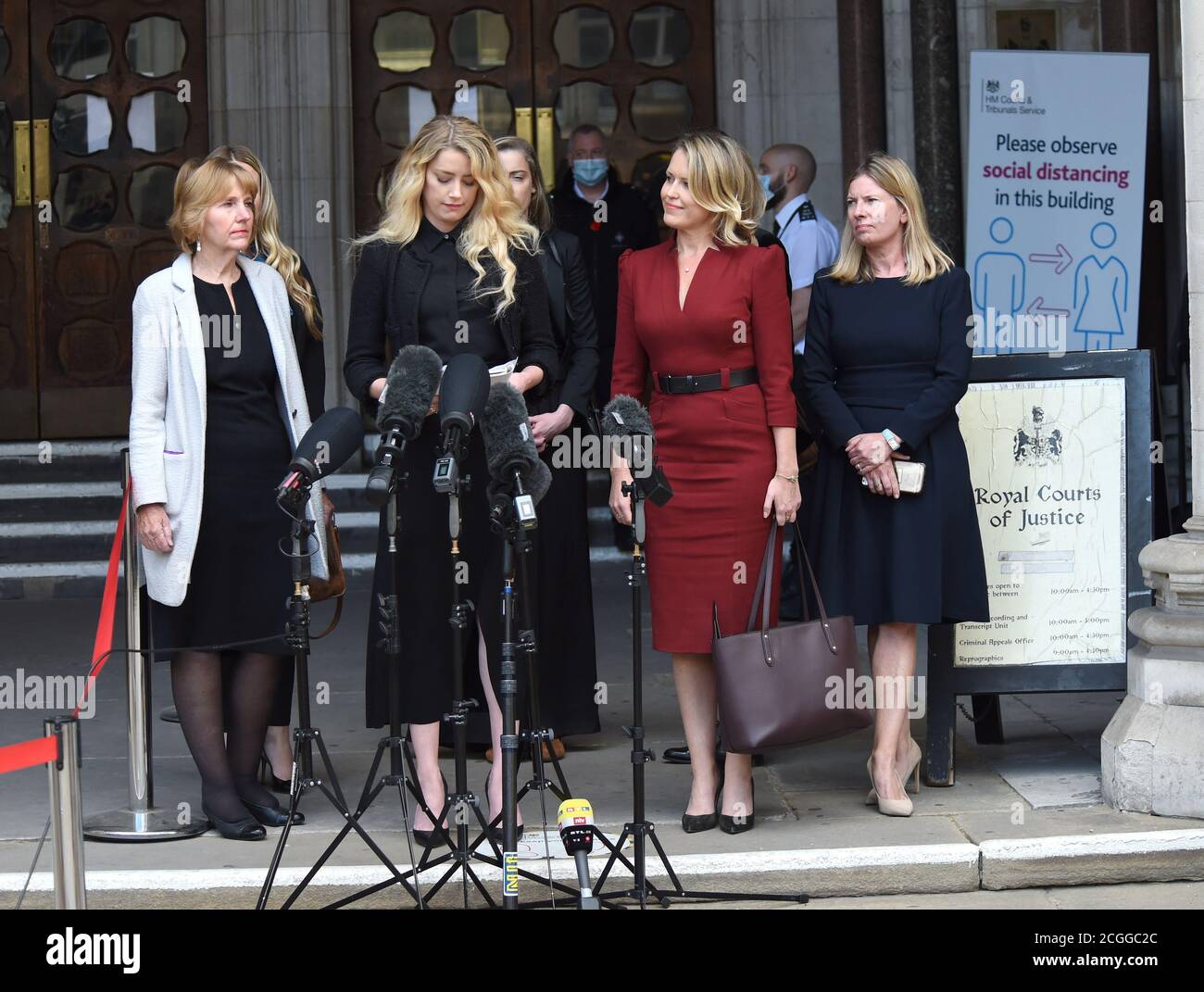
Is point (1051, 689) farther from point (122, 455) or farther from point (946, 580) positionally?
point (122, 455)

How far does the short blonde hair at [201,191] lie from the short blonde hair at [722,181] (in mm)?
1348

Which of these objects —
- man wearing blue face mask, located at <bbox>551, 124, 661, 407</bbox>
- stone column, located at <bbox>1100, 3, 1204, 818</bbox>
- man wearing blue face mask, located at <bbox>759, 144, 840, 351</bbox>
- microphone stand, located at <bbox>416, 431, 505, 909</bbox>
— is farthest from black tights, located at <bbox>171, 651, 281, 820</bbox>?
man wearing blue face mask, located at <bbox>551, 124, 661, 407</bbox>

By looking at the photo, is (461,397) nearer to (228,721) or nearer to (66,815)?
(66,815)

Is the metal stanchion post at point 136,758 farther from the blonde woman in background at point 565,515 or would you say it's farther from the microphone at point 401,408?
the microphone at point 401,408

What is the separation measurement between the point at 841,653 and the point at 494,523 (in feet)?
4.27

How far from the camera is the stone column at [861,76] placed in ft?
35.0

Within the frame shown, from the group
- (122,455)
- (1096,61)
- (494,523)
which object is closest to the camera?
(494,523)

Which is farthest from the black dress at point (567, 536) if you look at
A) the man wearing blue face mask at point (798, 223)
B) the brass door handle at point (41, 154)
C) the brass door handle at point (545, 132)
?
the brass door handle at point (41, 154)

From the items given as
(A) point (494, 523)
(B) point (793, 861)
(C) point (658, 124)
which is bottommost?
(B) point (793, 861)

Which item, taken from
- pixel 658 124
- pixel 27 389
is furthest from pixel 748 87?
pixel 27 389

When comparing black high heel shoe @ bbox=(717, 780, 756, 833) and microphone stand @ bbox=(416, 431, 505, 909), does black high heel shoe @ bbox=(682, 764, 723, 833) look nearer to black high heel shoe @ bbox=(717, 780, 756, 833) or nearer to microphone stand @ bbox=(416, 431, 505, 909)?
black high heel shoe @ bbox=(717, 780, 756, 833)

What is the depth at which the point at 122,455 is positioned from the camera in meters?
5.94

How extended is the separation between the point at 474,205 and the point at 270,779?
2084 mm

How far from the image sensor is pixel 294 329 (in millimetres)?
5965
